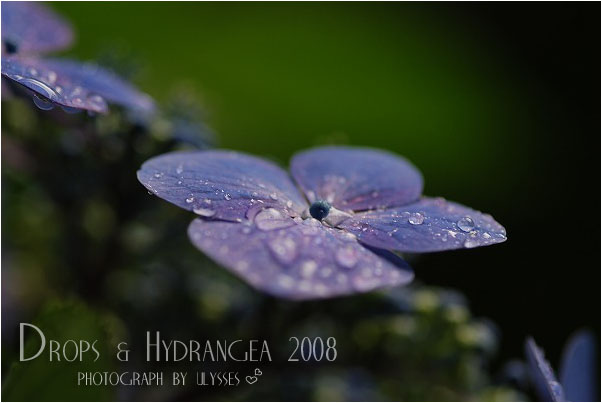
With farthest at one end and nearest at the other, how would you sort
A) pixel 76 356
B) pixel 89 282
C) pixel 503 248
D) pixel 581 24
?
pixel 581 24 → pixel 503 248 → pixel 89 282 → pixel 76 356

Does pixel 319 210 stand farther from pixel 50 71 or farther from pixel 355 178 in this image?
pixel 50 71

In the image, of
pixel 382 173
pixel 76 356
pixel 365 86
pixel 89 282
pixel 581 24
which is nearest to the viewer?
pixel 76 356

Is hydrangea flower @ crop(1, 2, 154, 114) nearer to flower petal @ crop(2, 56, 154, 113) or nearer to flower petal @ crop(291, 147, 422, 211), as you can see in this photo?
flower petal @ crop(2, 56, 154, 113)

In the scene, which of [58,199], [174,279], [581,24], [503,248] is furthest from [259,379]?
[581,24]

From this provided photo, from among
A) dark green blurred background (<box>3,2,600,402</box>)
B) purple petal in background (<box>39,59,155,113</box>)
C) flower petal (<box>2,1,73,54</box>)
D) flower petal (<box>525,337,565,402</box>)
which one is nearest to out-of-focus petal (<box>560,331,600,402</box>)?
flower petal (<box>525,337,565,402</box>)

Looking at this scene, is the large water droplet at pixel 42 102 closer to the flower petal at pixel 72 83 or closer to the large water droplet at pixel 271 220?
the flower petal at pixel 72 83

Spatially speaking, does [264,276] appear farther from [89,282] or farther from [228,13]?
[228,13]

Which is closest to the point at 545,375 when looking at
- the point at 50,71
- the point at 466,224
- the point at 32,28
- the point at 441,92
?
the point at 466,224
